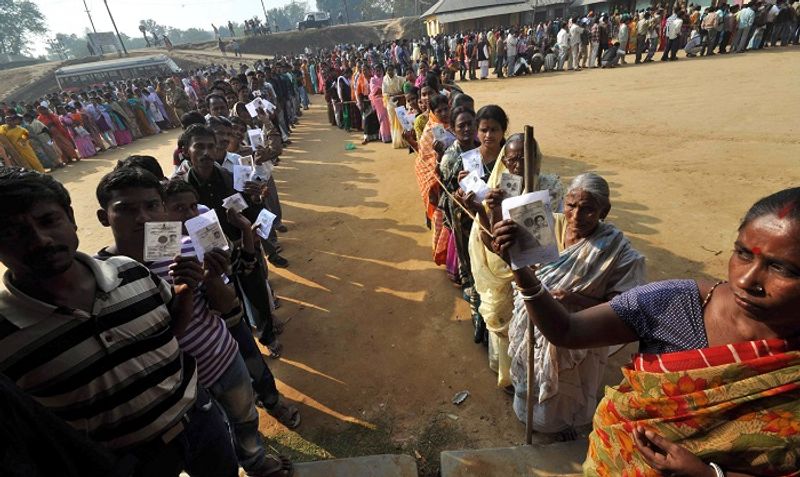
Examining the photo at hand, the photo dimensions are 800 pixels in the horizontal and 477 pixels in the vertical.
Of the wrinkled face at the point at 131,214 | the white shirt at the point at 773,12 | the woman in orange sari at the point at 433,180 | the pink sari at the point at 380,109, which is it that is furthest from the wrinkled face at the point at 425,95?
the white shirt at the point at 773,12

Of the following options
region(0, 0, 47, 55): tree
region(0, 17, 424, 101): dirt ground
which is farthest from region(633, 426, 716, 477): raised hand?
region(0, 0, 47, 55): tree

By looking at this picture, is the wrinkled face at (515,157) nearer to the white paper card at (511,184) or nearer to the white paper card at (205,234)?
the white paper card at (511,184)

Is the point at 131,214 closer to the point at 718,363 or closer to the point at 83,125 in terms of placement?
the point at 718,363

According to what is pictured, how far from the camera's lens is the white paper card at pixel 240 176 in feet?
11.1

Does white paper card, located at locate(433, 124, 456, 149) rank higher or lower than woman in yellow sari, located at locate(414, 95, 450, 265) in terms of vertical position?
higher

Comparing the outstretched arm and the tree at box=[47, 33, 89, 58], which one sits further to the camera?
the tree at box=[47, 33, 89, 58]

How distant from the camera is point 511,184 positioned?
7.24 feet

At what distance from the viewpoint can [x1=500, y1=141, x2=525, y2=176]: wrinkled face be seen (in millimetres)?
2771

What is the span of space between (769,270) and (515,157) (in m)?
1.85

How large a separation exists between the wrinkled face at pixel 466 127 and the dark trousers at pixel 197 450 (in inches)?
120

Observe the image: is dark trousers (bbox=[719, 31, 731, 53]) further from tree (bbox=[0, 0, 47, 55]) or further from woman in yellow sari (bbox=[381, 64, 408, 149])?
tree (bbox=[0, 0, 47, 55])

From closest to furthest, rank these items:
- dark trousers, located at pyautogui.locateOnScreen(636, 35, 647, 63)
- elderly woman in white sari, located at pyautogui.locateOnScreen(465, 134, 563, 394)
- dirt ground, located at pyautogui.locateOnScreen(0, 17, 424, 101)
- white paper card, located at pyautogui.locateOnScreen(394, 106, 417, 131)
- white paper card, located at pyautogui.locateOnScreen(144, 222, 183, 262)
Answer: white paper card, located at pyautogui.locateOnScreen(144, 222, 183, 262), elderly woman in white sari, located at pyautogui.locateOnScreen(465, 134, 563, 394), white paper card, located at pyautogui.locateOnScreen(394, 106, 417, 131), dark trousers, located at pyautogui.locateOnScreen(636, 35, 647, 63), dirt ground, located at pyautogui.locateOnScreen(0, 17, 424, 101)

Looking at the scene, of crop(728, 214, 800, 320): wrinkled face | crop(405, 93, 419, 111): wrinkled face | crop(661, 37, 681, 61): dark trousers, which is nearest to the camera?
crop(728, 214, 800, 320): wrinkled face

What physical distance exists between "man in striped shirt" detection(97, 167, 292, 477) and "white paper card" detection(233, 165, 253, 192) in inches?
45.2
